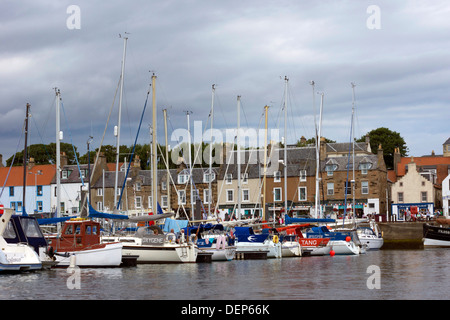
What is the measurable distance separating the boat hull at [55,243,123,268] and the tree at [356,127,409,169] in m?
95.2

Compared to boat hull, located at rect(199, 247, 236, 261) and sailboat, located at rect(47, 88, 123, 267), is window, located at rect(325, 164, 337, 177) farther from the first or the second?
sailboat, located at rect(47, 88, 123, 267)

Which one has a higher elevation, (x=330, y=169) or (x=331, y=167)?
(x=331, y=167)

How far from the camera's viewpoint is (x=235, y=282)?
34000mm

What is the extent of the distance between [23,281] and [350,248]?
3393 cm

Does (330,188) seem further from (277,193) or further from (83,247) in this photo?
(83,247)

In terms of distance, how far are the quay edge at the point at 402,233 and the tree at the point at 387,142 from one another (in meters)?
47.8

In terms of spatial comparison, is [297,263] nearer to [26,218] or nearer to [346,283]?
[346,283]

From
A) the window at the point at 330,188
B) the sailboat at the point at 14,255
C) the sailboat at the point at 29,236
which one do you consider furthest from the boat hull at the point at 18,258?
the window at the point at 330,188

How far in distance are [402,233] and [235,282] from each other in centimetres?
5266

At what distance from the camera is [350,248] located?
59.5 metres

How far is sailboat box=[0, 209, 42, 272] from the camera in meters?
34.9

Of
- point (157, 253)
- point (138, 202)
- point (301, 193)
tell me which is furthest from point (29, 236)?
point (138, 202)

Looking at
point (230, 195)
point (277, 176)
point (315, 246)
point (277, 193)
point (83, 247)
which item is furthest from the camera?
point (230, 195)

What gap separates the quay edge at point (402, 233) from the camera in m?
80.4
